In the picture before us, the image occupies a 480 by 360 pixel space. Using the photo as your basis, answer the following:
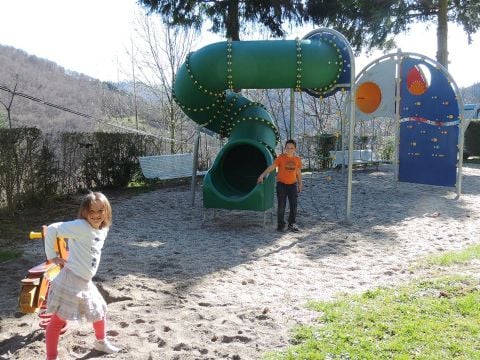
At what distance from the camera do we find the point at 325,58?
7.65 meters

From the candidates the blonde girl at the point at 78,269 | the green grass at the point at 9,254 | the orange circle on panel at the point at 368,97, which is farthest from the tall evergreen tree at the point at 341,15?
the blonde girl at the point at 78,269

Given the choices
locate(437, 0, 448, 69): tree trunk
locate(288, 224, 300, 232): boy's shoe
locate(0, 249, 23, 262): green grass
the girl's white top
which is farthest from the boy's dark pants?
locate(437, 0, 448, 69): tree trunk

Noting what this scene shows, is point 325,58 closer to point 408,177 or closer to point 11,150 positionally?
point 408,177

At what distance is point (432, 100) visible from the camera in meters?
10.5

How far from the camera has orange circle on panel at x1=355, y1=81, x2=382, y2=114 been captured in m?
11.4

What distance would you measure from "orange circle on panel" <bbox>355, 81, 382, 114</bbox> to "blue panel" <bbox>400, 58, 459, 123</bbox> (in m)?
A: 0.60

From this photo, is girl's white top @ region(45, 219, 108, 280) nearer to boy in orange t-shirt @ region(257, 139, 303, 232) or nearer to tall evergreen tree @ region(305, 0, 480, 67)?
boy in orange t-shirt @ region(257, 139, 303, 232)

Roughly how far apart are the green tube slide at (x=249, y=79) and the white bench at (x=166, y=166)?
3450 mm

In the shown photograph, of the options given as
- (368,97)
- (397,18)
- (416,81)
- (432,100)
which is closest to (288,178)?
(432,100)

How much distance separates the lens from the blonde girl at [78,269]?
10.2ft

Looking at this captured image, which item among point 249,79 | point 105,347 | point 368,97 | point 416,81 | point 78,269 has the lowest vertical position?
point 105,347

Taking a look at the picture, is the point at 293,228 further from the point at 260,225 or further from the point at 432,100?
the point at 432,100

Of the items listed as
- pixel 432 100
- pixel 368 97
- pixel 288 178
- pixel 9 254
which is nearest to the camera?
pixel 9 254

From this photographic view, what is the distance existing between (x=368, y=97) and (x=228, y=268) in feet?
25.0
